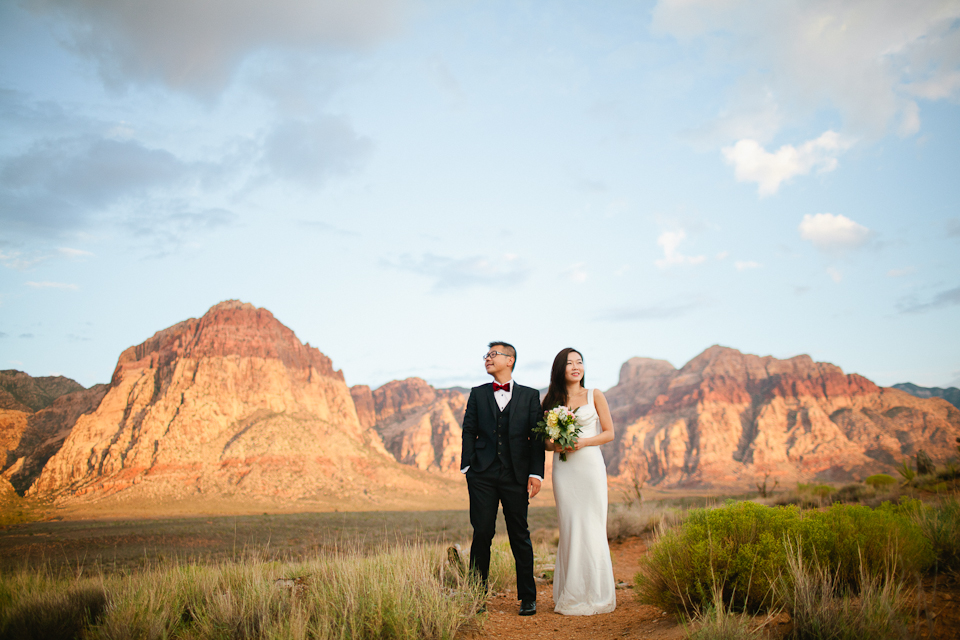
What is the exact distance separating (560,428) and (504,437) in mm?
595

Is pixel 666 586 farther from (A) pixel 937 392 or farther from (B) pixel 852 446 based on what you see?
(A) pixel 937 392

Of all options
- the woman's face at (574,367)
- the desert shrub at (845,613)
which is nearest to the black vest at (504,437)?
the woman's face at (574,367)

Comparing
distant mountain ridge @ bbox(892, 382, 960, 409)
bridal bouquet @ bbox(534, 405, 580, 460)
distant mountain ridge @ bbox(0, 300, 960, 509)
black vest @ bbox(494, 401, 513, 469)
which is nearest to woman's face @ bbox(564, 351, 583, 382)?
bridal bouquet @ bbox(534, 405, 580, 460)

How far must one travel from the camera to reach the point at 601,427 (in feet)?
17.3

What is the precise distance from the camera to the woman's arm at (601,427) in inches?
206

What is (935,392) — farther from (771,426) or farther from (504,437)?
(504,437)

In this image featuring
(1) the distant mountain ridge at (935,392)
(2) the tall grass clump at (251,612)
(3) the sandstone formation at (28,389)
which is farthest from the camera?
(1) the distant mountain ridge at (935,392)

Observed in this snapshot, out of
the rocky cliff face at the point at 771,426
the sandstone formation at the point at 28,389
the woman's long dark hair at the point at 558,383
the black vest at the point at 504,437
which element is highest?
the sandstone formation at the point at 28,389

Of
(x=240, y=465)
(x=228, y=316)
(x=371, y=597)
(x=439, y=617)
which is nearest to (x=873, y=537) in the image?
(x=439, y=617)

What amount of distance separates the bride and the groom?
0.98 feet

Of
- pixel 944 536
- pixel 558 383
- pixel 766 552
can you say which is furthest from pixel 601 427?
pixel 944 536

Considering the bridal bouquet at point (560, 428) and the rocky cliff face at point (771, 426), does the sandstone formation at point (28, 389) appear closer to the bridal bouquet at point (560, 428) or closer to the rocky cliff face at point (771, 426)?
the rocky cliff face at point (771, 426)

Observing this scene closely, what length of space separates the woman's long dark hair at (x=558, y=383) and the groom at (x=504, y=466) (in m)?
0.27

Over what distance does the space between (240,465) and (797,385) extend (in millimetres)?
105301
